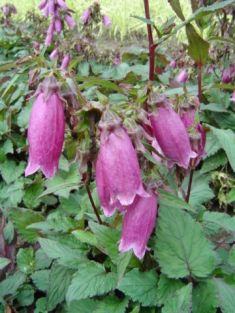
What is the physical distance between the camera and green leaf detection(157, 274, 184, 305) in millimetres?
1470

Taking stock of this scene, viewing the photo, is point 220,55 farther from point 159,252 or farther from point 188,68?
point 159,252

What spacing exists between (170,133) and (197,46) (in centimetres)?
39

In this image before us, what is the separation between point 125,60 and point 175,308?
2528 millimetres

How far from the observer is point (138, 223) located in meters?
1.20

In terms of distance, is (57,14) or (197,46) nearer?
(197,46)

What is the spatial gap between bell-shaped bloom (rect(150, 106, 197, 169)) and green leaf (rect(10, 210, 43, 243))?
884 millimetres

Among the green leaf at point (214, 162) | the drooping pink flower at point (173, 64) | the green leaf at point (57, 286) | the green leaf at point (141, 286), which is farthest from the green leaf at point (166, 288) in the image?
the drooping pink flower at point (173, 64)

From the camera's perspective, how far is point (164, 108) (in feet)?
3.87

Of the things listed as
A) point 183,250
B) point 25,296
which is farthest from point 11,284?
point 183,250

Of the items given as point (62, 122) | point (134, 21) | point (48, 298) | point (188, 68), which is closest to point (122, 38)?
point (134, 21)

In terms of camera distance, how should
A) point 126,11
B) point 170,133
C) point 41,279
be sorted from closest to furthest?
point 170,133, point 41,279, point 126,11

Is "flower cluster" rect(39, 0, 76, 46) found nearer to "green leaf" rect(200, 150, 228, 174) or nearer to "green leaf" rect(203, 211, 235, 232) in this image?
"green leaf" rect(200, 150, 228, 174)

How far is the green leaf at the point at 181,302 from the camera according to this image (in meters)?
1.36

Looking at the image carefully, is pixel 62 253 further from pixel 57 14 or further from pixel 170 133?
pixel 57 14
